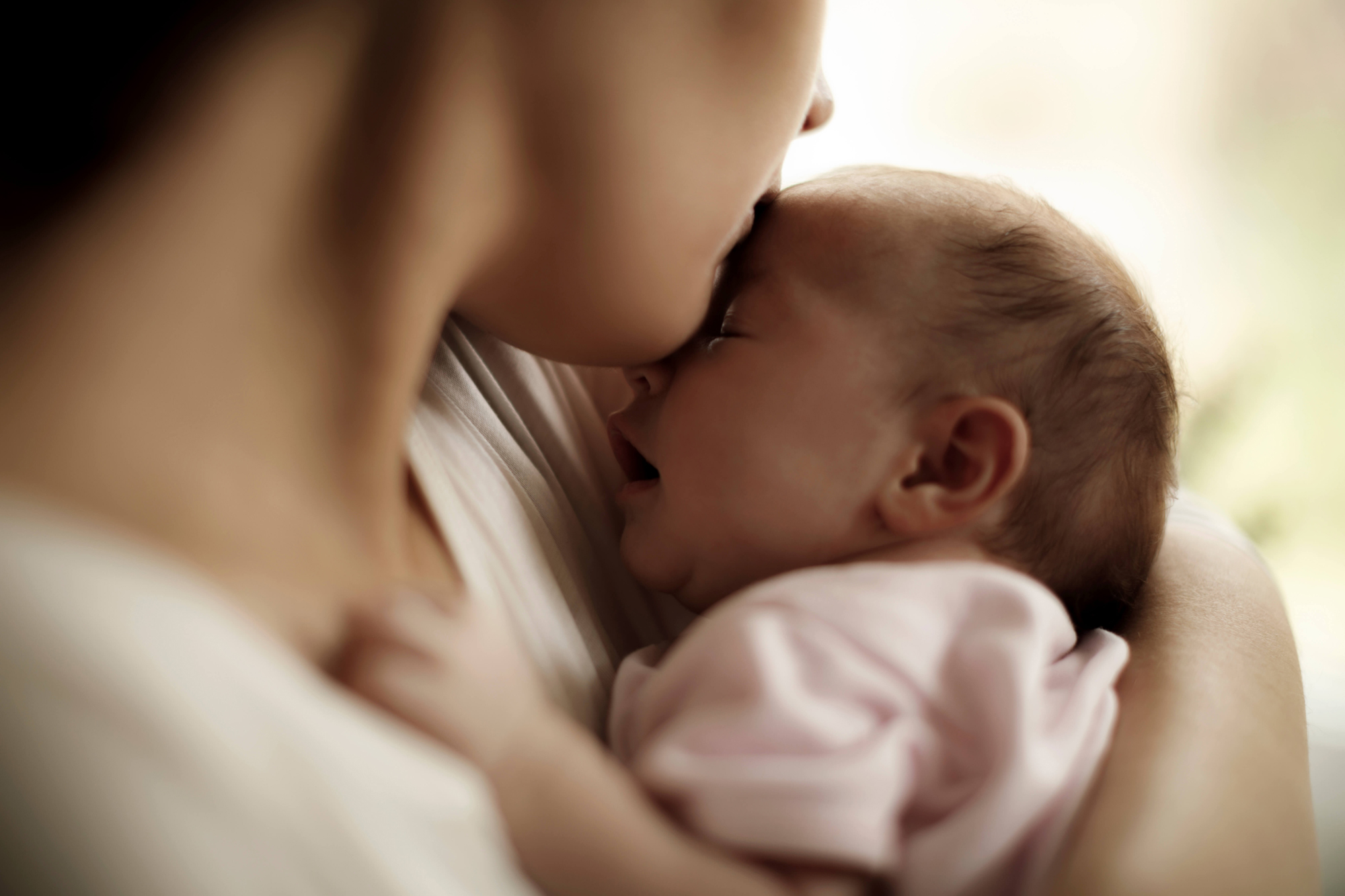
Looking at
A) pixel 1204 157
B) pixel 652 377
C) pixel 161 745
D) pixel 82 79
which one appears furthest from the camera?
pixel 1204 157

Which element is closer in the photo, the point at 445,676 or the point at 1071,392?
the point at 445,676

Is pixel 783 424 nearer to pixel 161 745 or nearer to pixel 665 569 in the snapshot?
pixel 665 569

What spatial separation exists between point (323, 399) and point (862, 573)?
1.43 ft

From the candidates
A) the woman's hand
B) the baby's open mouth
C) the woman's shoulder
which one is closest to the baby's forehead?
the baby's open mouth

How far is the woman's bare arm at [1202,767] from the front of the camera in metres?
0.64

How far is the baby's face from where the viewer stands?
896 mm

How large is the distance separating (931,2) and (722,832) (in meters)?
2.52

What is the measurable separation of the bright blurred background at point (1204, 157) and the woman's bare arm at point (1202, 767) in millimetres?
1864

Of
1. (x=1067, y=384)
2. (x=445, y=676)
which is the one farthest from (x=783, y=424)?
(x=445, y=676)

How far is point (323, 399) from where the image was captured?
64 centimetres

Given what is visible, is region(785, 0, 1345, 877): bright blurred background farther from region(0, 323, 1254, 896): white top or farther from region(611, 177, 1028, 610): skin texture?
region(0, 323, 1254, 896): white top

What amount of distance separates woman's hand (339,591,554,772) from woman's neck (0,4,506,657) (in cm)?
3

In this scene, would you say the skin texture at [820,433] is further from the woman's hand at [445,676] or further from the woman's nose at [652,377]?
the woman's hand at [445,676]

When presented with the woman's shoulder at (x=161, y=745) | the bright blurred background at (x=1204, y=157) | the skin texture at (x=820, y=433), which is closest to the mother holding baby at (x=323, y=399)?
the woman's shoulder at (x=161, y=745)
